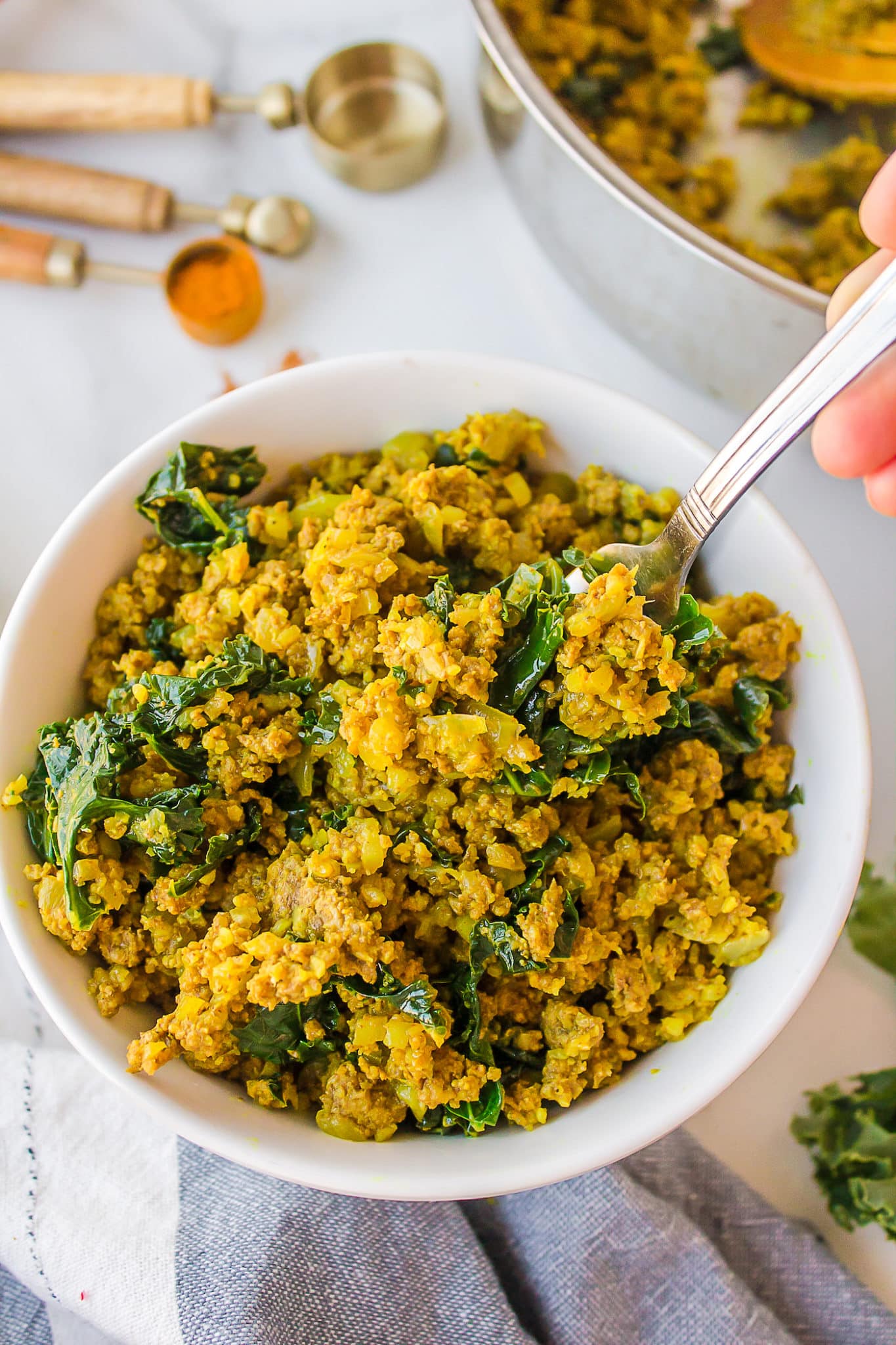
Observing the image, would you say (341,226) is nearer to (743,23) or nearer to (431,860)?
A: (743,23)

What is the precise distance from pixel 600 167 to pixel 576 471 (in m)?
0.79

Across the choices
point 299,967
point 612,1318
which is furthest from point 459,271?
point 612,1318

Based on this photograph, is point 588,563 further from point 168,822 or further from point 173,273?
point 173,273

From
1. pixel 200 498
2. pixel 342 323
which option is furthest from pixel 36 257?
pixel 200 498

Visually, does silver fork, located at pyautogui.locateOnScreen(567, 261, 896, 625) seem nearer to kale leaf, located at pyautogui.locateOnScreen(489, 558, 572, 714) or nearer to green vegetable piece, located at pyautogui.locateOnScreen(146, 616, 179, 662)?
kale leaf, located at pyautogui.locateOnScreen(489, 558, 572, 714)

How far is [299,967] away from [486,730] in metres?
0.57

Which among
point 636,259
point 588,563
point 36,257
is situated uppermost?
point 636,259

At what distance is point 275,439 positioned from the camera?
2.68 metres

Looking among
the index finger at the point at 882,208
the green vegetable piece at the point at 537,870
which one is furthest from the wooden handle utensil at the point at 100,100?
the green vegetable piece at the point at 537,870

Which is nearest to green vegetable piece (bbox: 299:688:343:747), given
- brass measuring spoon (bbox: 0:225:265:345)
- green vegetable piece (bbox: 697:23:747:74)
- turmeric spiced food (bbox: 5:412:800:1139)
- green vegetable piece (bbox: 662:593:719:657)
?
turmeric spiced food (bbox: 5:412:800:1139)

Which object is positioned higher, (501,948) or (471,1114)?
(501,948)

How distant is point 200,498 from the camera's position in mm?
2484

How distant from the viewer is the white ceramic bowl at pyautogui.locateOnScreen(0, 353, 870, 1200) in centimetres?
220

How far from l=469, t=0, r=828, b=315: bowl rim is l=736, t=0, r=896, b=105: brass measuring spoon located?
140 centimetres
